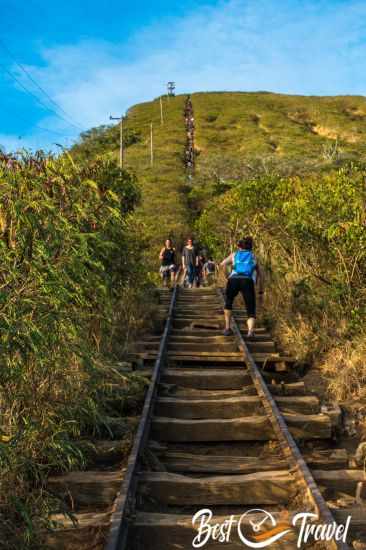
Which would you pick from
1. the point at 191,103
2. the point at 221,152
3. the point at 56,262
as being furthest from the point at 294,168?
the point at 191,103

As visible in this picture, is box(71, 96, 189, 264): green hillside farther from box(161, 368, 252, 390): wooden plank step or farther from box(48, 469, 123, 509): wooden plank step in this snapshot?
box(48, 469, 123, 509): wooden plank step

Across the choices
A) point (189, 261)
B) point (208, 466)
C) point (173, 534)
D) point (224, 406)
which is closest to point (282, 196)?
point (224, 406)

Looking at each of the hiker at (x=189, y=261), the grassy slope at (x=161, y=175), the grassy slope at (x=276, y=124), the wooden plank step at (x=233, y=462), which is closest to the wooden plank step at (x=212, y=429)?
the wooden plank step at (x=233, y=462)

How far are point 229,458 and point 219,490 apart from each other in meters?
0.72

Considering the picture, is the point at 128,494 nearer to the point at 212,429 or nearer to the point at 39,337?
the point at 39,337

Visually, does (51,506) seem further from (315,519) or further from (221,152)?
(221,152)

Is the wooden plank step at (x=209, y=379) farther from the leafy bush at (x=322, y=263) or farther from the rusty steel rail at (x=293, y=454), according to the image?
the leafy bush at (x=322, y=263)

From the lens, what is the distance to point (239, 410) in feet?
20.1

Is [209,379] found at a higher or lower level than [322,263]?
lower

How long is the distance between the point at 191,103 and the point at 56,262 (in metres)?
104

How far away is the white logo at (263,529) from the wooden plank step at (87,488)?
0.75m

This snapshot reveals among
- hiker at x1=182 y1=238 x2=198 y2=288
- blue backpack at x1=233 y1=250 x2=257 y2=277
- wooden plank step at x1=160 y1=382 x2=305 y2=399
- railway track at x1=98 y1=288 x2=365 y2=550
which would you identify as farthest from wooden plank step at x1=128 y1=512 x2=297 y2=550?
hiker at x1=182 y1=238 x2=198 y2=288

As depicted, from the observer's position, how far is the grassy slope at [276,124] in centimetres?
6100

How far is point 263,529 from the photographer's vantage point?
3.65 metres
